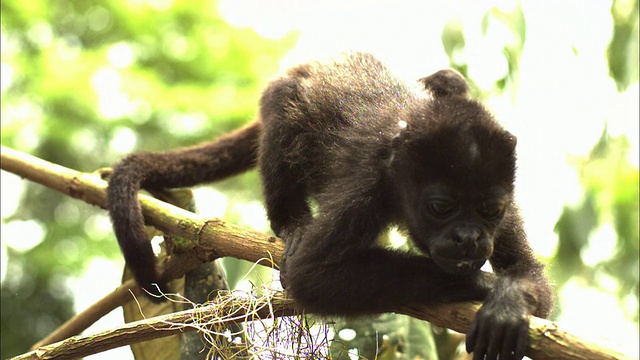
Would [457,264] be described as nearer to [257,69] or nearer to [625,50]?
[625,50]

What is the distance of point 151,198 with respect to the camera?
6020 millimetres

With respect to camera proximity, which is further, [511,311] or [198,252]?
[198,252]

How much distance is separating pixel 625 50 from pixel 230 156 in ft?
11.6

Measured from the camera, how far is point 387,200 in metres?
4.87

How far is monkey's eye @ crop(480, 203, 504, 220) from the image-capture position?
4.31 metres

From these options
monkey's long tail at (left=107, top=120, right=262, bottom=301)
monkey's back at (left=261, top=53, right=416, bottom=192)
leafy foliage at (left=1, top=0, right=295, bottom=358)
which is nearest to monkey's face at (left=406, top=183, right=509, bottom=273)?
monkey's back at (left=261, top=53, right=416, bottom=192)

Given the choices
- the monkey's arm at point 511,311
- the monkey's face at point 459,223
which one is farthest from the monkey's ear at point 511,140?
the monkey's arm at point 511,311

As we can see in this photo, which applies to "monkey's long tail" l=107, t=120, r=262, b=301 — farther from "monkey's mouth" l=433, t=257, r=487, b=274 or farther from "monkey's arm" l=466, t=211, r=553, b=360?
"monkey's arm" l=466, t=211, r=553, b=360

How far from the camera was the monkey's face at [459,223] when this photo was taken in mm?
4152

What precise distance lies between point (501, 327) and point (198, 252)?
2632mm

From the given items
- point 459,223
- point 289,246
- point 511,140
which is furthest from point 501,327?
point 289,246

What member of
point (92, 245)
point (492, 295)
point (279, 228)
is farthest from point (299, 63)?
point (92, 245)

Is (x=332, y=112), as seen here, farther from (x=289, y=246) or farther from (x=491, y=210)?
(x=491, y=210)

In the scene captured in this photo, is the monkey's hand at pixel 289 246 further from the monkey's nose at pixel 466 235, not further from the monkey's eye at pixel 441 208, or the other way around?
the monkey's nose at pixel 466 235
